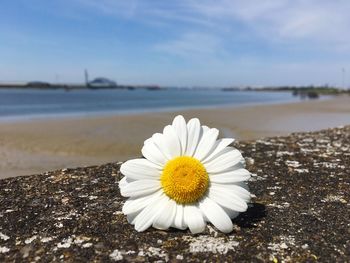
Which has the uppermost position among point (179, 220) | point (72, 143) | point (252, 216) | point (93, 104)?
point (179, 220)

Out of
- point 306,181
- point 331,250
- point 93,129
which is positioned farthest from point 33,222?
point 93,129

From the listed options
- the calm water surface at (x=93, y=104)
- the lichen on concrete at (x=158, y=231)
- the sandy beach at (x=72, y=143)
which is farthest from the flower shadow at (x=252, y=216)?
the calm water surface at (x=93, y=104)

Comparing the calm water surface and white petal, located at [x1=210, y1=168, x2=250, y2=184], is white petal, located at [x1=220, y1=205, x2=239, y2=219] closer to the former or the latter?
white petal, located at [x1=210, y1=168, x2=250, y2=184]

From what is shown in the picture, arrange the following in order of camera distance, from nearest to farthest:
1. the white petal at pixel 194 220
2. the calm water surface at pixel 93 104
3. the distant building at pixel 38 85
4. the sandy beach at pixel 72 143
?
the white petal at pixel 194 220 → the sandy beach at pixel 72 143 → the calm water surface at pixel 93 104 → the distant building at pixel 38 85

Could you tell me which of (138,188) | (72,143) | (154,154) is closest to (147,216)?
(138,188)

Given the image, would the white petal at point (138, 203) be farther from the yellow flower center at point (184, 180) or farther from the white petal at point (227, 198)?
the white petal at point (227, 198)

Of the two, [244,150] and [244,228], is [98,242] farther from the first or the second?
[244,150]

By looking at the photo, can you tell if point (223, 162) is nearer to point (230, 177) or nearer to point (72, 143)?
point (230, 177)
